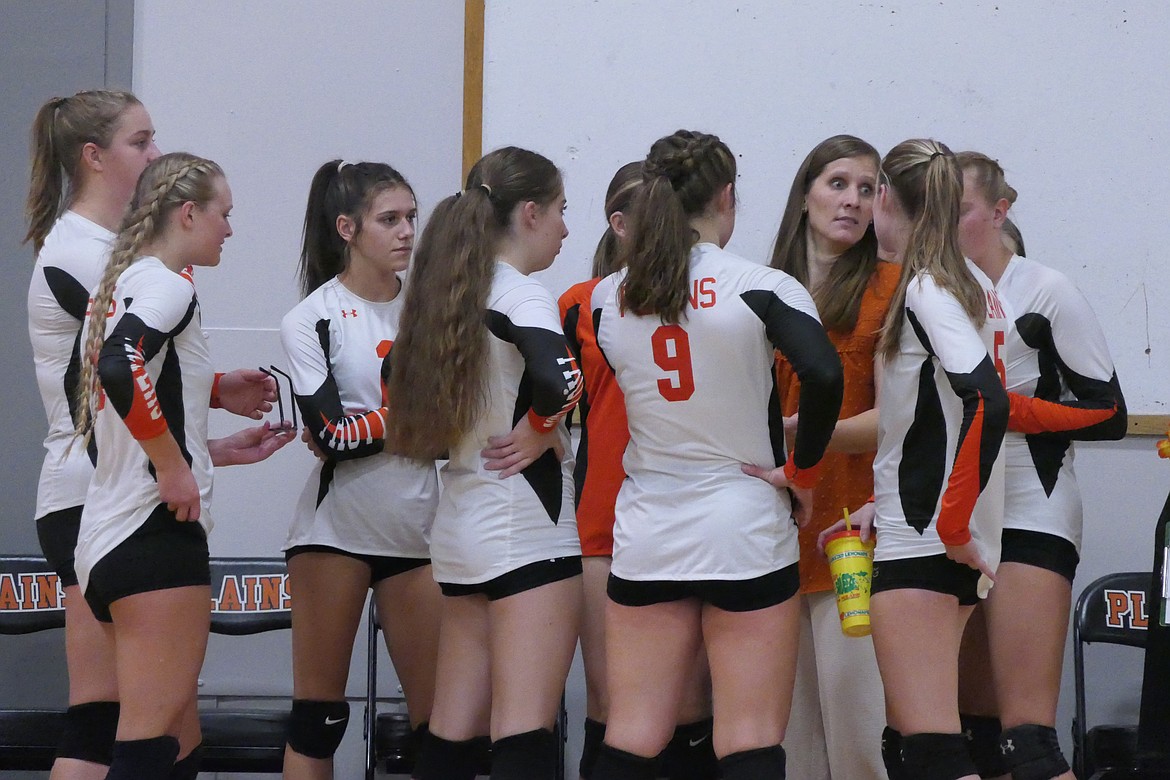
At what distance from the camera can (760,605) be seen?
246cm

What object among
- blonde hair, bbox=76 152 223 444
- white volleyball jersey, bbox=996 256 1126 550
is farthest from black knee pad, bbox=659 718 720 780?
blonde hair, bbox=76 152 223 444

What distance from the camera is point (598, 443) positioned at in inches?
123

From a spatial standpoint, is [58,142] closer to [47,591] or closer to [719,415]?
[47,591]

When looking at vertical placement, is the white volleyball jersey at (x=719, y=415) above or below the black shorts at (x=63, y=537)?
above

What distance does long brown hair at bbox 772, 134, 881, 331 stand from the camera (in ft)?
9.85

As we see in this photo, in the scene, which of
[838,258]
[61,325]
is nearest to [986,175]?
[838,258]

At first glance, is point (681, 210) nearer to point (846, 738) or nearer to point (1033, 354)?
point (1033, 354)

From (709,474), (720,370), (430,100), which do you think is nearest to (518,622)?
(709,474)

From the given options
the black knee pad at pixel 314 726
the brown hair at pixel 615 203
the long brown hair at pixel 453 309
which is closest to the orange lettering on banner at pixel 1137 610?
the brown hair at pixel 615 203

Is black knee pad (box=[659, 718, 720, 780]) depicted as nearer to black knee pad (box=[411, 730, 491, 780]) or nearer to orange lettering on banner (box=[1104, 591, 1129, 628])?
black knee pad (box=[411, 730, 491, 780])

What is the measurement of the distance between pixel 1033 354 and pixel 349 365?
5.74 ft

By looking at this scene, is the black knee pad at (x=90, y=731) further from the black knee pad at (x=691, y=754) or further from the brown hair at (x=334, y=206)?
the black knee pad at (x=691, y=754)

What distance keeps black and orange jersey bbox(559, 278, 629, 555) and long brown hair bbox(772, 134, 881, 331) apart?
55 cm

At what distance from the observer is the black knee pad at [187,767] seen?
9.13ft
